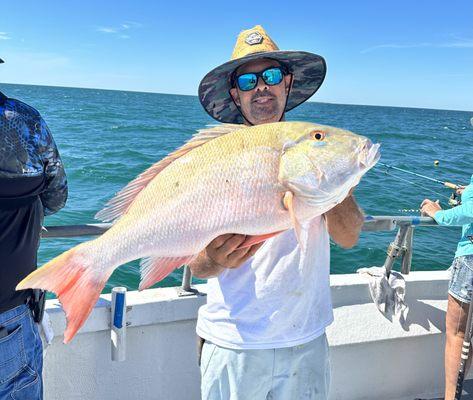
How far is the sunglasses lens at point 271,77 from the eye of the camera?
2.20m

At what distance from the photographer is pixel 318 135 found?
1717mm

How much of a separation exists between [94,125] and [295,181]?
30.6 m

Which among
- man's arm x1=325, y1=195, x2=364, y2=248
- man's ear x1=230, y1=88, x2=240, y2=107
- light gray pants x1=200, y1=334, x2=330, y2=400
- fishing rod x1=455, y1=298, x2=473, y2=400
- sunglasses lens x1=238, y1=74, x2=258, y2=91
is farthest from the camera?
fishing rod x1=455, y1=298, x2=473, y2=400

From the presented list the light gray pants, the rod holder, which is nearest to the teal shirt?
the light gray pants

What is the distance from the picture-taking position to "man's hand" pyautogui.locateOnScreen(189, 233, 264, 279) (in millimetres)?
1693

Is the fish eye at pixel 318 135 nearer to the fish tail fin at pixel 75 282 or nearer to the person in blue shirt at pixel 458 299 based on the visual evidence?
the fish tail fin at pixel 75 282

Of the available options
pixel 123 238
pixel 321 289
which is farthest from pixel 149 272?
pixel 321 289

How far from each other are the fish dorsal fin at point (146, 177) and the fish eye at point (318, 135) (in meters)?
0.28

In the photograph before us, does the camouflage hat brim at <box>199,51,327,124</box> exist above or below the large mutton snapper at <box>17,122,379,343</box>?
above

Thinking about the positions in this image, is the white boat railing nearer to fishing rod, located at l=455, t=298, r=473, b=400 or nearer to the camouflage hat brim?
fishing rod, located at l=455, t=298, r=473, b=400

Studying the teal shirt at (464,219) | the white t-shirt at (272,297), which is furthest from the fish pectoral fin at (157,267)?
the teal shirt at (464,219)

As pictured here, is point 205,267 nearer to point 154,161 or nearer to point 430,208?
point 430,208

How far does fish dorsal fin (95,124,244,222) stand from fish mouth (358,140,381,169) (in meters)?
0.48

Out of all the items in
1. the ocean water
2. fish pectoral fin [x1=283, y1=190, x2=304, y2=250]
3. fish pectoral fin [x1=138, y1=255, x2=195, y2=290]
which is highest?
fish pectoral fin [x1=283, y1=190, x2=304, y2=250]
